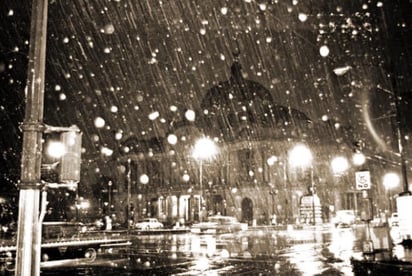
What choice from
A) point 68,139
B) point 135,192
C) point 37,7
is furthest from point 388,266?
point 135,192

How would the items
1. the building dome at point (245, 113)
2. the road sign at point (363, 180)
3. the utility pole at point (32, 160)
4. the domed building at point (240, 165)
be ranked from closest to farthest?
1. the utility pole at point (32, 160)
2. the road sign at point (363, 180)
3. the domed building at point (240, 165)
4. the building dome at point (245, 113)

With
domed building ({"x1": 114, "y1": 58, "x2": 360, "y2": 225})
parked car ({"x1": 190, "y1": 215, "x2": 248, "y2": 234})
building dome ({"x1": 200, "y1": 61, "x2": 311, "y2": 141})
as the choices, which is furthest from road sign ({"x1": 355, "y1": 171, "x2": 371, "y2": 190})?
building dome ({"x1": 200, "y1": 61, "x2": 311, "y2": 141})

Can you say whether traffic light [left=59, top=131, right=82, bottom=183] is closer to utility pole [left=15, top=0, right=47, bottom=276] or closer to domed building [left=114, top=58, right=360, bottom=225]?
utility pole [left=15, top=0, right=47, bottom=276]

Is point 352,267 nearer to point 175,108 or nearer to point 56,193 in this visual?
point 56,193

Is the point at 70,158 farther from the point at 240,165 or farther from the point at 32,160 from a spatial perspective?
the point at 240,165

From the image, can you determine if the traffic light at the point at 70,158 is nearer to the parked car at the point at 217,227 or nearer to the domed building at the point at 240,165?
the parked car at the point at 217,227

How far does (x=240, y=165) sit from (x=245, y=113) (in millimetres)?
9732

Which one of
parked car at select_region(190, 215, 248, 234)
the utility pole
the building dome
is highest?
the building dome

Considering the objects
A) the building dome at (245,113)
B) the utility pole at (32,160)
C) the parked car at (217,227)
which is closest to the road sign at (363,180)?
the utility pole at (32,160)

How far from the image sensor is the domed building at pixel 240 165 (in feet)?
229

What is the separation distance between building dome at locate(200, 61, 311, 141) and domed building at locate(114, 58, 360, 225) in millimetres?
164

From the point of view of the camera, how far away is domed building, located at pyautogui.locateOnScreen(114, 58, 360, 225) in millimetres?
69938

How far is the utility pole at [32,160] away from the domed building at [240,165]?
59.6m

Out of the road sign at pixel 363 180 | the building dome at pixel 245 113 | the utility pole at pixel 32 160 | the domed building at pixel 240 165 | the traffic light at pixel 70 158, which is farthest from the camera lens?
the building dome at pixel 245 113
